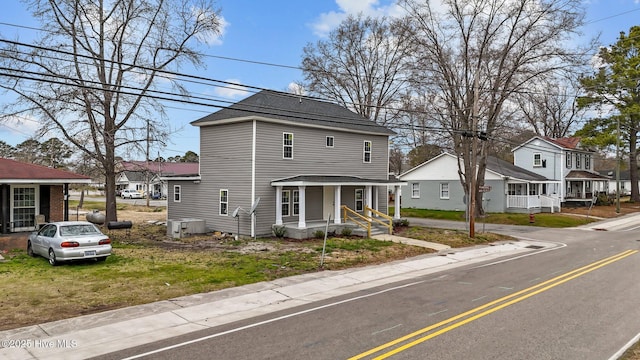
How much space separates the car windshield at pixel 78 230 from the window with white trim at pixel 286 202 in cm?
1075

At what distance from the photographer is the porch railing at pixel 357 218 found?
2472cm

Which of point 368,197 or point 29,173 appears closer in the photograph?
point 29,173

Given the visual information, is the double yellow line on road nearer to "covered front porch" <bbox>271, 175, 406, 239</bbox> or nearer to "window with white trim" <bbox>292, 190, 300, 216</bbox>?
"covered front porch" <bbox>271, 175, 406, 239</bbox>

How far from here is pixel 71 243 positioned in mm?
14633

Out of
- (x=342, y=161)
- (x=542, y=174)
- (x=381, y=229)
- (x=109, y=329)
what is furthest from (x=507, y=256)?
(x=542, y=174)

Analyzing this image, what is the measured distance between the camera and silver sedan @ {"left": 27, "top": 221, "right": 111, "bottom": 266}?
14633mm

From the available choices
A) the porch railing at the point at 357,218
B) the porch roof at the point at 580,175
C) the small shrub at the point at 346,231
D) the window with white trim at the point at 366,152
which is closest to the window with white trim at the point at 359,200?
the porch railing at the point at 357,218

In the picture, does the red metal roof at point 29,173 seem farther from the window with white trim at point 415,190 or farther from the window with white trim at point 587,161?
the window with white trim at point 587,161

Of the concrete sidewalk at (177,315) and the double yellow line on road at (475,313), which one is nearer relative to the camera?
the double yellow line on road at (475,313)

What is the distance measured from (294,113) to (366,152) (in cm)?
632

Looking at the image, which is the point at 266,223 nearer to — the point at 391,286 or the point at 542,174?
the point at 391,286

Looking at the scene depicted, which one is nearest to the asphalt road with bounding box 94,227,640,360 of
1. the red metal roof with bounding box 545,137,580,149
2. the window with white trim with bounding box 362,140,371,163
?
the window with white trim with bounding box 362,140,371,163

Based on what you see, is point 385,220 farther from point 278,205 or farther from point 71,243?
point 71,243

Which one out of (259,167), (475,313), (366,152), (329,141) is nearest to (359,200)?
(366,152)
